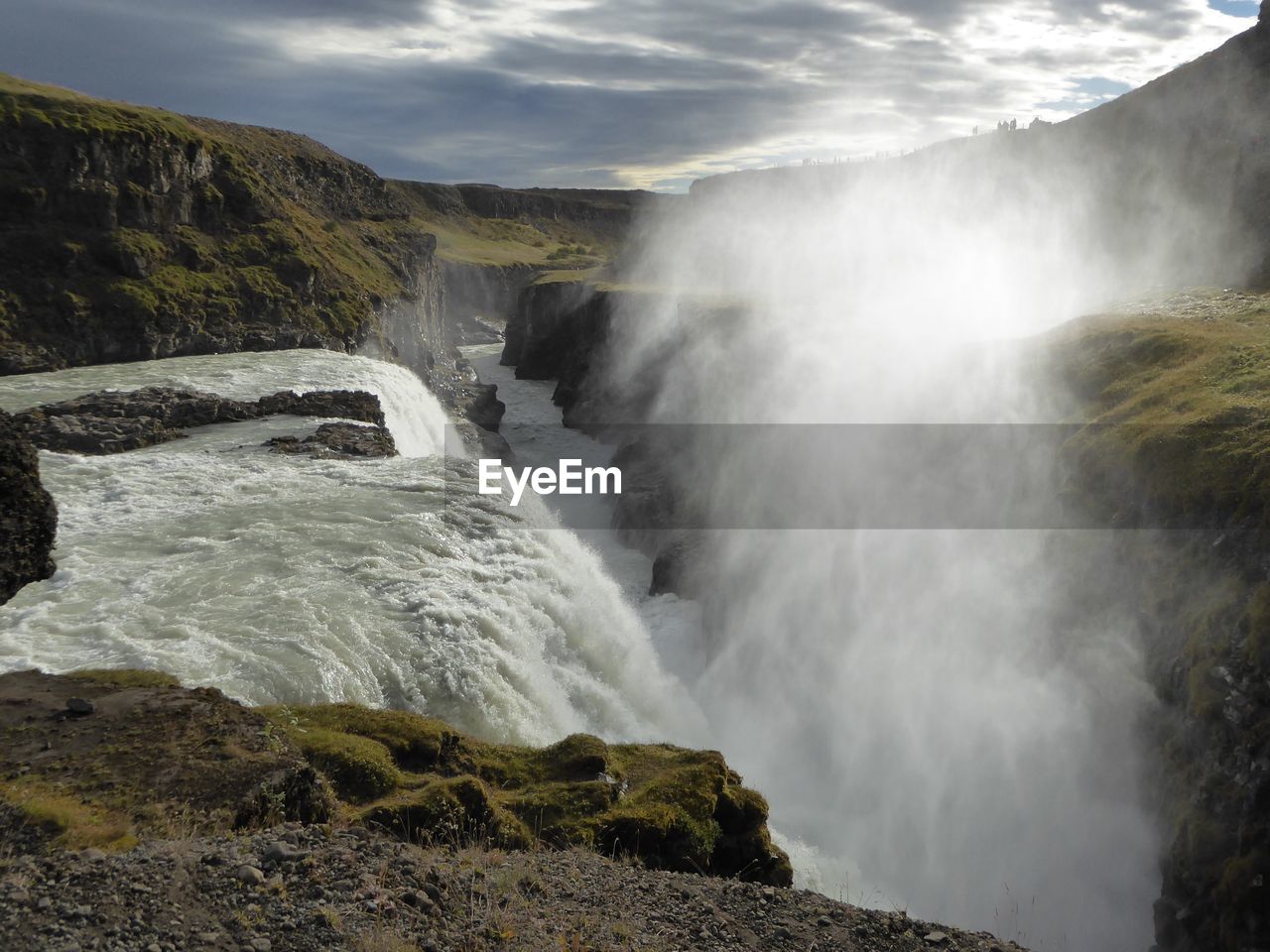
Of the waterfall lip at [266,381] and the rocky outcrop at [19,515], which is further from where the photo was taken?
the waterfall lip at [266,381]

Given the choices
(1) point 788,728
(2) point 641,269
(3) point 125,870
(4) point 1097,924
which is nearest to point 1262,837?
(4) point 1097,924

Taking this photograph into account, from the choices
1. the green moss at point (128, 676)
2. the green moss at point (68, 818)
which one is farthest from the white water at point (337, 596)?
the green moss at point (68, 818)

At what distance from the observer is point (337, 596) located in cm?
1819

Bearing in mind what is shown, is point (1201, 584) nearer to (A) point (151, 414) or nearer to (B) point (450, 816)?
(B) point (450, 816)

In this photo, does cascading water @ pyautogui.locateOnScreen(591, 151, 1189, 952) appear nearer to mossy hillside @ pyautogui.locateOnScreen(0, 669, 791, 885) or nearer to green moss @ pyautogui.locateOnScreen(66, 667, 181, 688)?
mossy hillside @ pyautogui.locateOnScreen(0, 669, 791, 885)

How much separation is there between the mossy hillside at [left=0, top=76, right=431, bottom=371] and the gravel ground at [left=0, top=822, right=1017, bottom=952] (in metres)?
37.4

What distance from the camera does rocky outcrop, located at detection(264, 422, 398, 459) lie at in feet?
92.7

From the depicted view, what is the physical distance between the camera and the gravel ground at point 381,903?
6.21 meters

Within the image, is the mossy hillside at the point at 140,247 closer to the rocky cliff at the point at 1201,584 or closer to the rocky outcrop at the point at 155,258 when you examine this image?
the rocky outcrop at the point at 155,258

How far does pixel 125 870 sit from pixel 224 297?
44.6 meters

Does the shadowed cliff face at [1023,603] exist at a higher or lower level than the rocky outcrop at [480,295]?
lower

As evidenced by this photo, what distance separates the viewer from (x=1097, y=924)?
51.8 feet

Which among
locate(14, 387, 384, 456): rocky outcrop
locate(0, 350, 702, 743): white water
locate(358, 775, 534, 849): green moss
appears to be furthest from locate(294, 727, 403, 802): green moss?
locate(14, 387, 384, 456): rocky outcrop

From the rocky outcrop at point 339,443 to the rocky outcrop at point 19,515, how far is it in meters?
17.5
